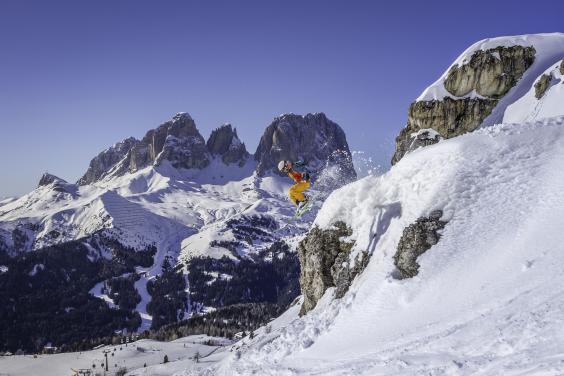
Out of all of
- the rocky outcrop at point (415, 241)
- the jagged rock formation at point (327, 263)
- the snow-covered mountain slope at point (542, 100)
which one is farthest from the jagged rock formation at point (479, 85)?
the rocky outcrop at point (415, 241)

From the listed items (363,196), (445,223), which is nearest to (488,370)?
(445,223)

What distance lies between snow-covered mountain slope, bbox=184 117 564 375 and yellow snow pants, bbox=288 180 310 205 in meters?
2.68

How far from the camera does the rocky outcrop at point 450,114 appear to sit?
232 ft

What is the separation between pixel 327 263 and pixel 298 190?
615cm

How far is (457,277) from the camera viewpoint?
22.8 meters

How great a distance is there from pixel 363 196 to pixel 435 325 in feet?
55.1

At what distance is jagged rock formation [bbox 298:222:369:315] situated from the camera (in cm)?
3124

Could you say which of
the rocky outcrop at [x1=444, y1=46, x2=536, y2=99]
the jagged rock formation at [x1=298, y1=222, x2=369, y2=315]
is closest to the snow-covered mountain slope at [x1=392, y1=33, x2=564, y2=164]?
the rocky outcrop at [x1=444, y1=46, x2=536, y2=99]

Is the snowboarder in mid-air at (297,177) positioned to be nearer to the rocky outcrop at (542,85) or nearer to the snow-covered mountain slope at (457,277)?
the snow-covered mountain slope at (457,277)

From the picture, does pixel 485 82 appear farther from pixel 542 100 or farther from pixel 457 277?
pixel 457 277

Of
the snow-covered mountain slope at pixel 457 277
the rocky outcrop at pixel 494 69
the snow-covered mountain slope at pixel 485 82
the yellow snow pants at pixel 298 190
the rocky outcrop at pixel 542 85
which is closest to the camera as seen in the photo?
the snow-covered mountain slope at pixel 457 277

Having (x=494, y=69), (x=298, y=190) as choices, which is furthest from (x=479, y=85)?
(x=298, y=190)

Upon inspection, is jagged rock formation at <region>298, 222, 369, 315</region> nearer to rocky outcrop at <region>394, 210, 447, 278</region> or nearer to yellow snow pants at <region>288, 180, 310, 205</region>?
yellow snow pants at <region>288, 180, 310, 205</region>

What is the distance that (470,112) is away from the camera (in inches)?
2795
